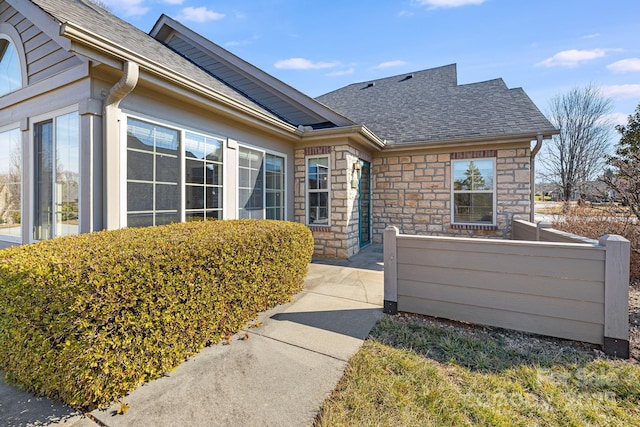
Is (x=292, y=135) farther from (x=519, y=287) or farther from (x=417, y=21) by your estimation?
(x=519, y=287)

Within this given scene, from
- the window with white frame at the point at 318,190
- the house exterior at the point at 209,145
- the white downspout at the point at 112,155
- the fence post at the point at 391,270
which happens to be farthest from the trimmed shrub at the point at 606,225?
the white downspout at the point at 112,155

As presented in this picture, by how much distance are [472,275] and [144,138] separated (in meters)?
4.56

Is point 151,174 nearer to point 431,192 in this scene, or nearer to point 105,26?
point 105,26

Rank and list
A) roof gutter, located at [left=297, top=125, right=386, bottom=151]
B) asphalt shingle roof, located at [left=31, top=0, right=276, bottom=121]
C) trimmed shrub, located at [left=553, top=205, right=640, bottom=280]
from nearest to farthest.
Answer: asphalt shingle roof, located at [left=31, top=0, right=276, bottom=121] < trimmed shrub, located at [left=553, top=205, right=640, bottom=280] < roof gutter, located at [left=297, top=125, right=386, bottom=151]

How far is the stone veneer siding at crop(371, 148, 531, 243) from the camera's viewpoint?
269 inches

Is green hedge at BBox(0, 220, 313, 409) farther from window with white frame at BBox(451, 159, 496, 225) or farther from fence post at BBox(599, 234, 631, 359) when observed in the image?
window with white frame at BBox(451, 159, 496, 225)

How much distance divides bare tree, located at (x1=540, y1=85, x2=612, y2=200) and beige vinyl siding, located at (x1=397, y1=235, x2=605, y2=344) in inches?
752

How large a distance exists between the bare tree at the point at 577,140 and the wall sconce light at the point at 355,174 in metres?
17.3

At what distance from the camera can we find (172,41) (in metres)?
8.43

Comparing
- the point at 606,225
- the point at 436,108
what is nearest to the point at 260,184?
the point at 436,108

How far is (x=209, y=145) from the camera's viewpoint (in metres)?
4.90

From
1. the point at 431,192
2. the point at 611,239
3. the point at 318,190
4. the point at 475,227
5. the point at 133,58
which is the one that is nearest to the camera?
the point at 611,239

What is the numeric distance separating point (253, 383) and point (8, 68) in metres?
6.37

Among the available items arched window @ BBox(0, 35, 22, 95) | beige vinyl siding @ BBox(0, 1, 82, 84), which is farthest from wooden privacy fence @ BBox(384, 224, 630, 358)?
arched window @ BBox(0, 35, 22, 95)
